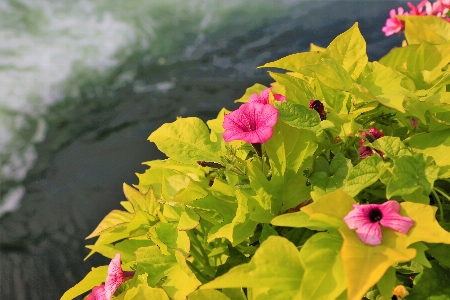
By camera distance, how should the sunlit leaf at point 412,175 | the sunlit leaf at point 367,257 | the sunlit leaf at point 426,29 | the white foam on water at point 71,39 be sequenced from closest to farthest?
1. the sunlit leaf at point 367,257
2. the sunlit leaf at point 412,175
3. the sunlit leaf at point 426,29
4. the white foam on water at point 71,39

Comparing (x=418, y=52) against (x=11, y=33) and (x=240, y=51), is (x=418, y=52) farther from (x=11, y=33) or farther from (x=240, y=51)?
(x=11, y=33)

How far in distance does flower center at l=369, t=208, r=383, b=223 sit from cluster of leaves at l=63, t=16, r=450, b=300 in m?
0.03

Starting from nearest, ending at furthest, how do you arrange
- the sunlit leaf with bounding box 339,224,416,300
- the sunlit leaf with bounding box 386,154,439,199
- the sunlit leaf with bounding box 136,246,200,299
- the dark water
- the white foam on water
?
the sunlit leaf with bounding box 339,224,416,300
the sunlit leaf with bounding box 386,154,439,199
the sunlit leaf with bounding box 136,246,200,299
the dark water
the white foam on water

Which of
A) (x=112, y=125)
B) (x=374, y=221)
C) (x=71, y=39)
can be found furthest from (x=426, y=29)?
(x=71, y=39)

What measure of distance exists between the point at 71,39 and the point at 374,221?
3892 mm

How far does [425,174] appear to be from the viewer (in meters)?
0.62

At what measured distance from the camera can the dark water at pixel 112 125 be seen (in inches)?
84.8

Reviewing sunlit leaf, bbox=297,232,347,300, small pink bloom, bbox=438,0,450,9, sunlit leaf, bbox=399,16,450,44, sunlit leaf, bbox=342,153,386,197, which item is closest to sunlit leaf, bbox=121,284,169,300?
sunlit leaf, bbox=297,232,347,300

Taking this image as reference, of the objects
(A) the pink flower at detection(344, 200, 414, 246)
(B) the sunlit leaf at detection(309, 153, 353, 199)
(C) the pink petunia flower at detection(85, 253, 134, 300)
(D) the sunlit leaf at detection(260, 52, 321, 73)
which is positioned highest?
(D) the sunlit leaf at detection(260, 52, 321, 73)

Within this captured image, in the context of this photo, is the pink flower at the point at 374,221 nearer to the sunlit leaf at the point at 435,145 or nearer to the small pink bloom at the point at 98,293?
the sunlit leaf at the point at 435,145

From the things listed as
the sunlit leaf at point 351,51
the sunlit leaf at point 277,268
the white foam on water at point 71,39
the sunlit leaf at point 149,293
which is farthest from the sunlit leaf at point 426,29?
the white foam on water at point 71,39

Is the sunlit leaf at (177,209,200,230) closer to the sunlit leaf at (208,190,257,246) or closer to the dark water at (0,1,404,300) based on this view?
the sunlit leaf at (208,190,257,246)

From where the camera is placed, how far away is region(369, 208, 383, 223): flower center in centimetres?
58

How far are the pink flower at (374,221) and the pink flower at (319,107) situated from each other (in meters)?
0.21
